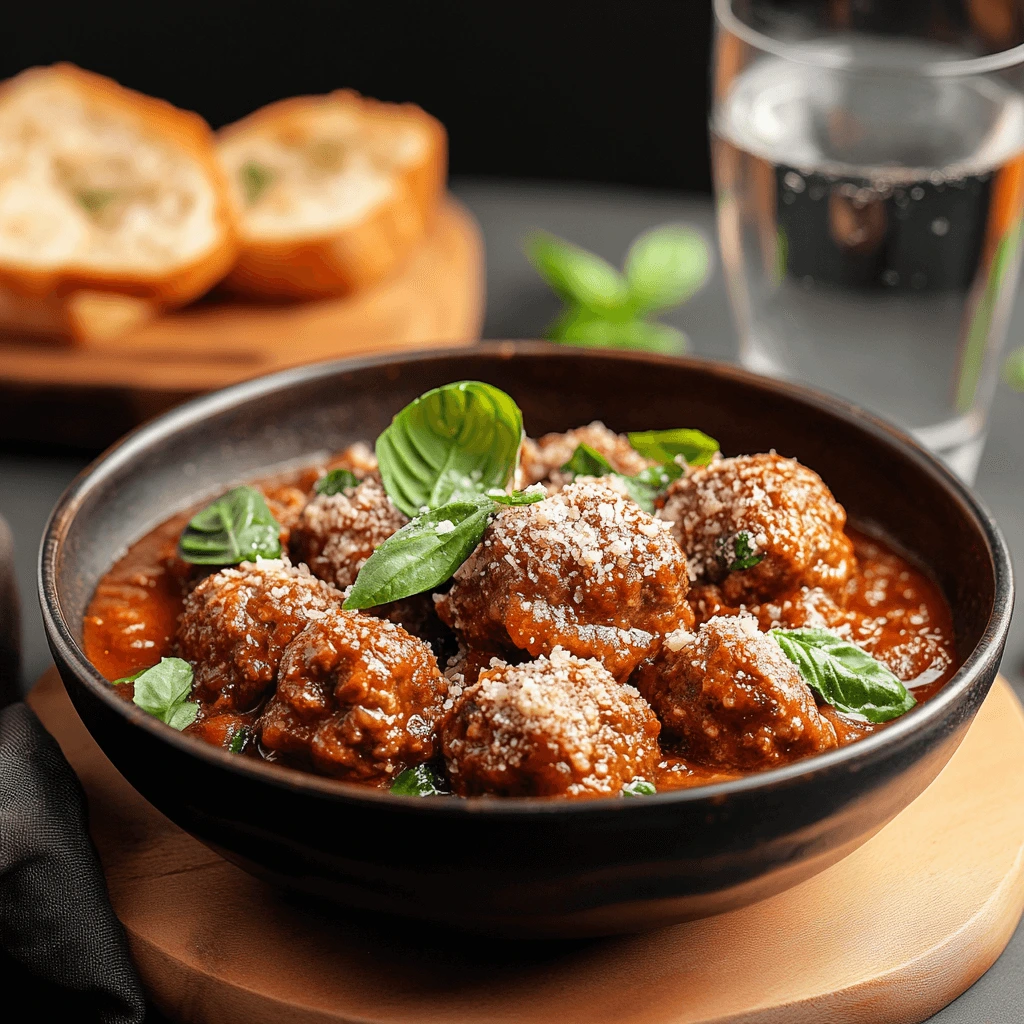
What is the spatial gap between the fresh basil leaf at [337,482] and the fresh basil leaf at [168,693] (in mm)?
604

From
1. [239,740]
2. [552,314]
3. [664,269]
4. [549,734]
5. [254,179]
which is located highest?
[549,734]

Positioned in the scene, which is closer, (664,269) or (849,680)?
(849,680)

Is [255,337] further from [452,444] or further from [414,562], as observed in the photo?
[414,562]

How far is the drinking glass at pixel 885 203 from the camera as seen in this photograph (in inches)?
173

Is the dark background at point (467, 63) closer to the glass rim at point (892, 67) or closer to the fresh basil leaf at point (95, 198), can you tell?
the fresh basil leaf at point (95, 198)

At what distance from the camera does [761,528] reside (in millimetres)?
2973

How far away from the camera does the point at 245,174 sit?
6.02 m

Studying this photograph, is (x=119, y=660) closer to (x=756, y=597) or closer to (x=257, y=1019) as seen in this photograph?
(x=257, y=1019)

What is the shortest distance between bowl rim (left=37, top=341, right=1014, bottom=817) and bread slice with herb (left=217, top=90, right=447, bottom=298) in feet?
5.52

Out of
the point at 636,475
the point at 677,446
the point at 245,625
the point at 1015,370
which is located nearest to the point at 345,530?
the point at 245,625

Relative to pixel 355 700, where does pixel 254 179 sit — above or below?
below

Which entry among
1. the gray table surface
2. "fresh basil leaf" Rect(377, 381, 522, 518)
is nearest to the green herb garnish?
the gray table surface

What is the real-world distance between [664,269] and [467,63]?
8.93ft

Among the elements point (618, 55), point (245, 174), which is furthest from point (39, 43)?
point (618, 55)
